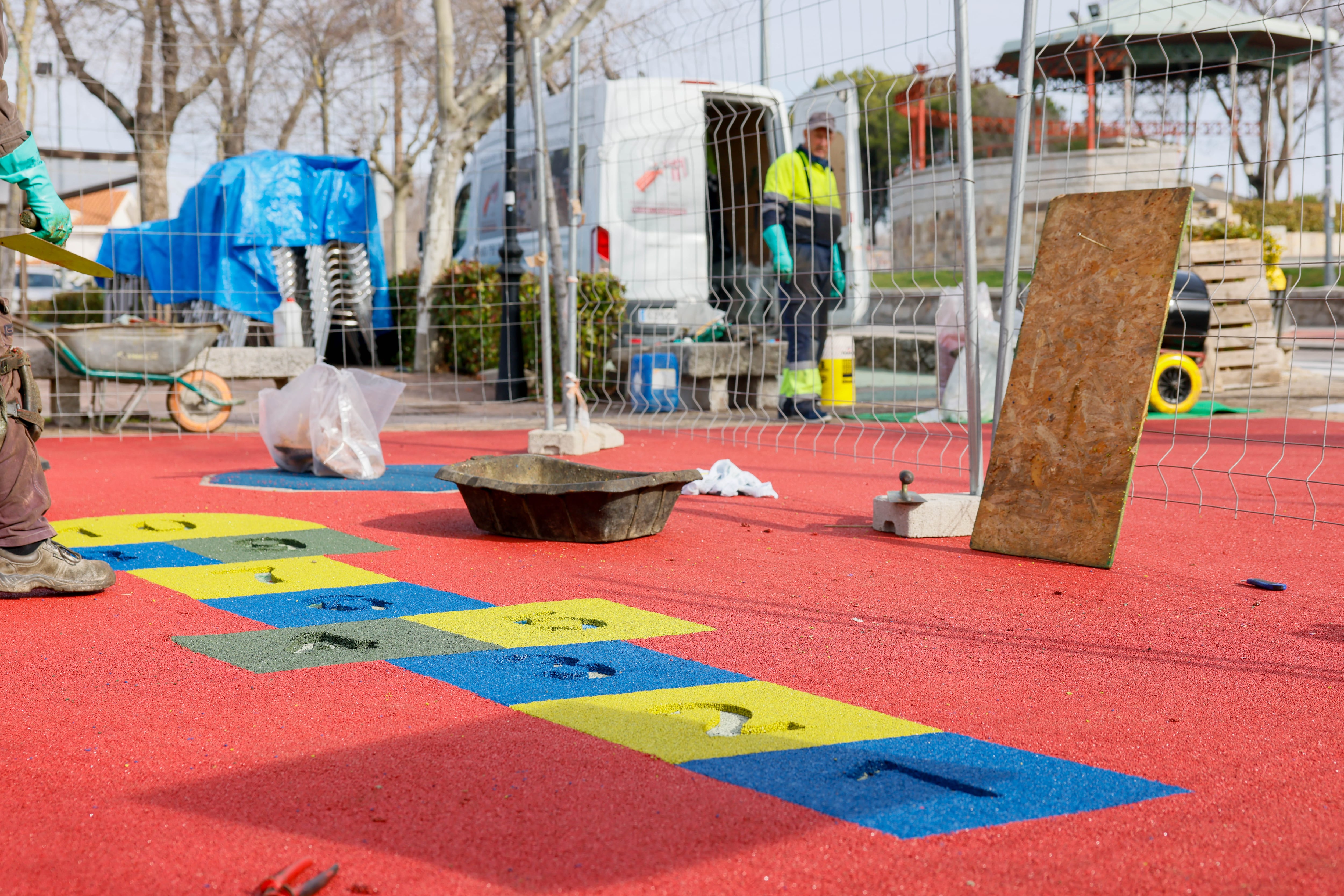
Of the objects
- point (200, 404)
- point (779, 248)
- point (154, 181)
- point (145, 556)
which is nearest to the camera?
point (145, 556)

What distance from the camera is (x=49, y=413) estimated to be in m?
10.5

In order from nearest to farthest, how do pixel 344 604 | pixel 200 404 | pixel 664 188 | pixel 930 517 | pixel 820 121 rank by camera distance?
pixel 344 604
pixel 930 517
pixel 820 121
pixel 200 404
pixel 664 188

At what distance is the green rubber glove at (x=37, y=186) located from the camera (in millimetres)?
Answer: 3963

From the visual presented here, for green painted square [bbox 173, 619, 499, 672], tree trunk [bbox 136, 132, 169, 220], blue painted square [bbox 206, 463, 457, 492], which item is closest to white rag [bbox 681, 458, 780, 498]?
blue painted square [bbox 206, 463, 457, 492]

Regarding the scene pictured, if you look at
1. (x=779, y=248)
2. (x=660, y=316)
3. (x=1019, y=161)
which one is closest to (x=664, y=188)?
(x=660, y=316)

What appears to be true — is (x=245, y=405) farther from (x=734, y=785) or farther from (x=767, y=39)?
(x=734, y=785)

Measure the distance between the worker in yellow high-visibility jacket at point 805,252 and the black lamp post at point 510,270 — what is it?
2.70 meters

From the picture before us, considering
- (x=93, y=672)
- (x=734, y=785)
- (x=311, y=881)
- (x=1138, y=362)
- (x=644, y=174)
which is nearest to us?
(x=311, y=881)

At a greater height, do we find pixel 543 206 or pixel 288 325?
pixel 543 206

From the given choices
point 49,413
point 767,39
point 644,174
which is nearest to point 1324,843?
point 767,39

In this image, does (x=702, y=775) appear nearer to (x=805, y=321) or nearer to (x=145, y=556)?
(x=145, y=556)

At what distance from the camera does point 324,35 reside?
27.8 metres

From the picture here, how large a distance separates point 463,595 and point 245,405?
923 cm

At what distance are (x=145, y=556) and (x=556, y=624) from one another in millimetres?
2055
